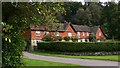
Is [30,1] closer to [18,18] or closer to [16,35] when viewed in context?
[18,18]

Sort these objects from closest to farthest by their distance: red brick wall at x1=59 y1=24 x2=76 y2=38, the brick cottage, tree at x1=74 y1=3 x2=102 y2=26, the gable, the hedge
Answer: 1. the hedge
2. the brick cottage
3. red brick wall at x1=59 y1=24 x2=76 y2=38
4. the gable
5. tree at x1=74 y1=3 x2=102 y2=26

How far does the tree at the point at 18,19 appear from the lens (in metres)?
10.1

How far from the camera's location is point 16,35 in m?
10.6

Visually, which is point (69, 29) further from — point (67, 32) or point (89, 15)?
point (89, 15)

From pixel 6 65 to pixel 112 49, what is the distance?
1328 inches

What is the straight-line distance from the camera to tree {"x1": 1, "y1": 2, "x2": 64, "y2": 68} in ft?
33.0

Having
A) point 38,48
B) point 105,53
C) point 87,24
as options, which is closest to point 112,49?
point 105,53

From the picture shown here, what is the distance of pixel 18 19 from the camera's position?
33.5 ft

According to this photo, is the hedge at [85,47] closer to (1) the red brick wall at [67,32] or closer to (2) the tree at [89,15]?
(1) the red brick wall at [67,32]

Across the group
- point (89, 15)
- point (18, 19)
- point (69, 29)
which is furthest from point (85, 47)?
point (89, 15)

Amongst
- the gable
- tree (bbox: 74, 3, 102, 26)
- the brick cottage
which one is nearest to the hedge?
the brick cottage

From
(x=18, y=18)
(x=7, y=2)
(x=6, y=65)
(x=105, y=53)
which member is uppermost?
(x=7, y=2)

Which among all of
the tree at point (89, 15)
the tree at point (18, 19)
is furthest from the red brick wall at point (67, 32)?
the tree at point (18, 19)

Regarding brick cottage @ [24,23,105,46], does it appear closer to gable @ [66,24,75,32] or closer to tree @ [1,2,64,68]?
gable @ [66,24,75,32]
